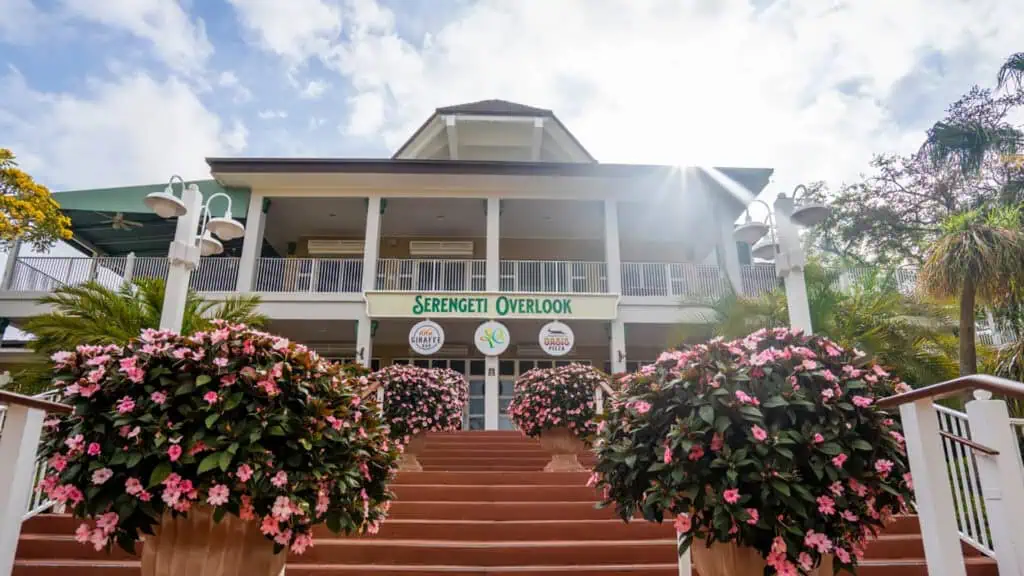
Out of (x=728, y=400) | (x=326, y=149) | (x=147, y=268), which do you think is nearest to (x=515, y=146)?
(x=326, y=149)

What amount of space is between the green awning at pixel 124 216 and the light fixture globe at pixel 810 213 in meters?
11.6

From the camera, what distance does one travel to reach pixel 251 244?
1212 cm

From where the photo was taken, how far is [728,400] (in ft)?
7.68

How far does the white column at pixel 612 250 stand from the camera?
12195mm

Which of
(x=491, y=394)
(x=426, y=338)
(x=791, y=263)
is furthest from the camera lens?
(x=491, y=394)

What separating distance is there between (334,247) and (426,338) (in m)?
5.50

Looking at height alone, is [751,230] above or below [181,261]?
above

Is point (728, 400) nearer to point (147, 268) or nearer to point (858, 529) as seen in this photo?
point (858, 529)

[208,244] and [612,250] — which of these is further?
[612,250]

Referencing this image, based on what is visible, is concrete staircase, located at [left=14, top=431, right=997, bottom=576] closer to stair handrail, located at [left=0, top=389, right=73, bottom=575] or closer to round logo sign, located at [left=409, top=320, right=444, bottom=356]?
stair handrail, located at [left=0, top=389, right=73, bottom=575]

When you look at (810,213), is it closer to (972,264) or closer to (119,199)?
(972,264)

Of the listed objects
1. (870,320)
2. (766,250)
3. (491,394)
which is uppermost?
(766,250)

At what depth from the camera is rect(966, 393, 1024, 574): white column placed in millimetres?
3184

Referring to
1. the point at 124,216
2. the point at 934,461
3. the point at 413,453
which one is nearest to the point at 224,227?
the point at 413,453
